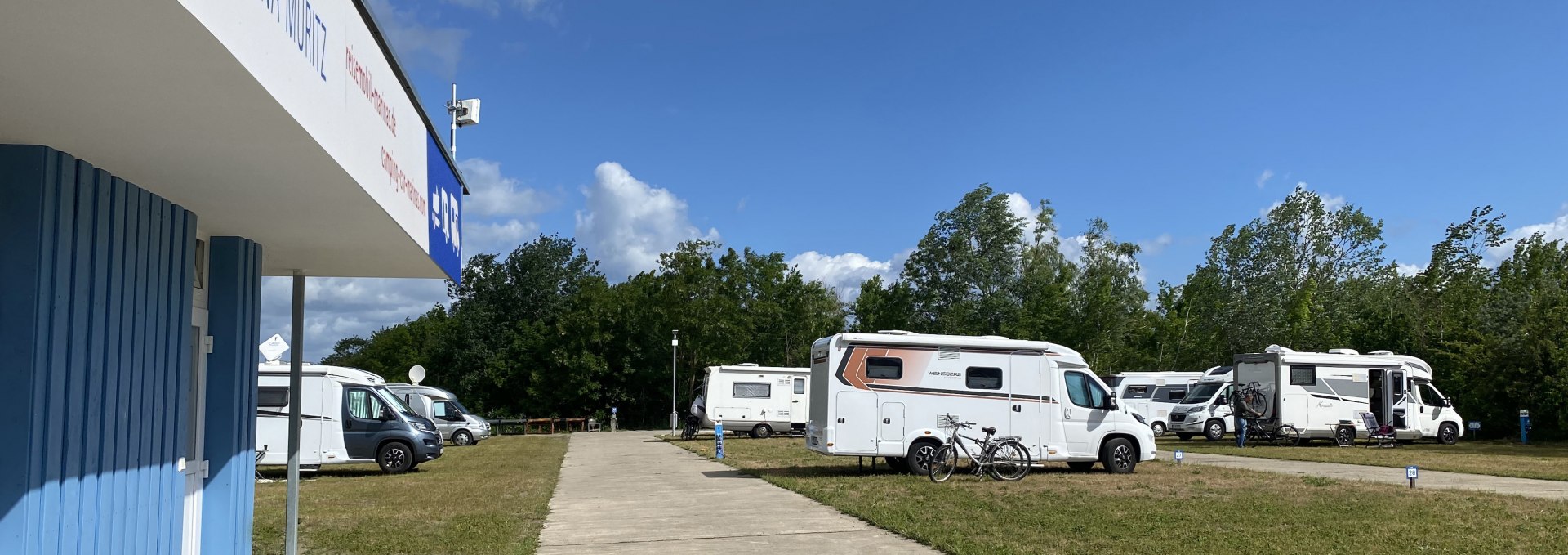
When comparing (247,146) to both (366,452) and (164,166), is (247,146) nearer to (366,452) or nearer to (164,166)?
(164,166)

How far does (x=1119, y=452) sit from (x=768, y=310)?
39.4 meters

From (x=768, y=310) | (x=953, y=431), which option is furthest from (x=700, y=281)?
(x=953, y=431)

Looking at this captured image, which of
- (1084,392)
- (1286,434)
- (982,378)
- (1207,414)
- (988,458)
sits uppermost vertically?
(982,378)

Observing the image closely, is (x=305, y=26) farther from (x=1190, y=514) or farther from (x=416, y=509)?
(x=1190, y=514)

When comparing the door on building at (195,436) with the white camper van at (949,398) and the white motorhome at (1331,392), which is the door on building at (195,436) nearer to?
the white camper van at (949,398)

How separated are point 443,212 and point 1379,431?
84.4 ft

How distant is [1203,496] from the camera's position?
13312mm

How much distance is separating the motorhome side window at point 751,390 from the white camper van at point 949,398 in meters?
17.8

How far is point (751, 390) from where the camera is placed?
35469 mm

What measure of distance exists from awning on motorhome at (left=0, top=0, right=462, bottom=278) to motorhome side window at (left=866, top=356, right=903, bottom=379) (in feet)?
34.1

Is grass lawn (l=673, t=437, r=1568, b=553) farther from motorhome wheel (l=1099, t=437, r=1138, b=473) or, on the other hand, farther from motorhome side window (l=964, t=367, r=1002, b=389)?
motorhome side window (l=964, t=367, r=1002, b=389)

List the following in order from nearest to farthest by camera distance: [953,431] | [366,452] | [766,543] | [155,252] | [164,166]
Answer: [164,166] → [155,252] → [766,543] → [953,431] → [366,452]

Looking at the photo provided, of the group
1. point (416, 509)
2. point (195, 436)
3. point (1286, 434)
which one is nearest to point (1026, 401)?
point (416, 509)

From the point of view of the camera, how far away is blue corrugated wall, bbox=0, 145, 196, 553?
4828 mm
